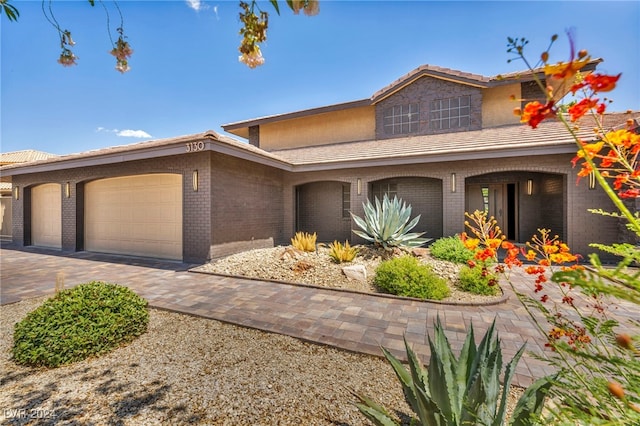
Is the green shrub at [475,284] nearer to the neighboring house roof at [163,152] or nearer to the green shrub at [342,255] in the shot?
the green shrub at [342,255]

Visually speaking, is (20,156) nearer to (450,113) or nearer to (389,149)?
(389,149)

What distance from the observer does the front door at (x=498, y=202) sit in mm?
10734

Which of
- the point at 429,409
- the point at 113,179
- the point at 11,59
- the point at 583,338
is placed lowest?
the point at 429,409

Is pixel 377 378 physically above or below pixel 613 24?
below

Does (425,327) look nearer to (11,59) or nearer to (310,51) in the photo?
(11,59)

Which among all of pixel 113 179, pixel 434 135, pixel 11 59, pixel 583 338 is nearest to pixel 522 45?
pixel 583 338

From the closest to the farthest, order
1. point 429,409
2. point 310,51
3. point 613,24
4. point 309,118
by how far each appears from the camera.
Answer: point 429,409, point 613,24, point 310,51, point 309,118

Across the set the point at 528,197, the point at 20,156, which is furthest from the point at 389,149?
the point at 20,156

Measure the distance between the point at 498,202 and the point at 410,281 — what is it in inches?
322

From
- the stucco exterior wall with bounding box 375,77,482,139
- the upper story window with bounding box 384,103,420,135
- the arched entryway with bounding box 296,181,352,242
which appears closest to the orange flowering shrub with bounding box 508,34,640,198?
the arched entryway with bounding box 296,181,352,242

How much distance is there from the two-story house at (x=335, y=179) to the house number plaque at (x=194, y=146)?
0.04 metres

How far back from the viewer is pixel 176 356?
3070 mm

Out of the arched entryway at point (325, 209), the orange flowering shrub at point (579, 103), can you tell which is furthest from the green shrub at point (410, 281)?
the arched entryway at point (325, 209)

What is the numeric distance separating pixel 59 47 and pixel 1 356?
11.7 ft
